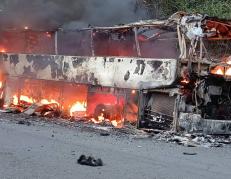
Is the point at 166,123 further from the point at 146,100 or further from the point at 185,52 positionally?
the point at 185,52

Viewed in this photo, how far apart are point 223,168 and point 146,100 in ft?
16.3

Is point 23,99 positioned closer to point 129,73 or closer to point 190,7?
point 129,73

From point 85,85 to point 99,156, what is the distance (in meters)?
6.63

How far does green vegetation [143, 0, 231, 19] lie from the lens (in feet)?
65.3

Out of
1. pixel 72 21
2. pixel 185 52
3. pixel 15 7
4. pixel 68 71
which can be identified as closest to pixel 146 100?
pixel 185 52

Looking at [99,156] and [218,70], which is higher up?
[218,70]

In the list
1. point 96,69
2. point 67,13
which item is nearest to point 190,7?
point 67,13

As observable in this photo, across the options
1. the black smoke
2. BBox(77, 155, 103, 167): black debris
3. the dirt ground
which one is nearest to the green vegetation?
the black smoke

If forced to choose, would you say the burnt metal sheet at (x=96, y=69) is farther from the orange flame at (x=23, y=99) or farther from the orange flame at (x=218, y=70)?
the orange flame at (x=218, y=70)

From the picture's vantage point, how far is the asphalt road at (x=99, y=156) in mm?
6812

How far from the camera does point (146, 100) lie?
12711 millimetres

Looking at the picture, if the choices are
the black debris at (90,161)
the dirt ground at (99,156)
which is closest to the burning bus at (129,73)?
the dirt ground at (99,156)

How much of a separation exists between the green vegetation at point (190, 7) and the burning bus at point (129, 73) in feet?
13.0

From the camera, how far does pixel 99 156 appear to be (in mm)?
8242
